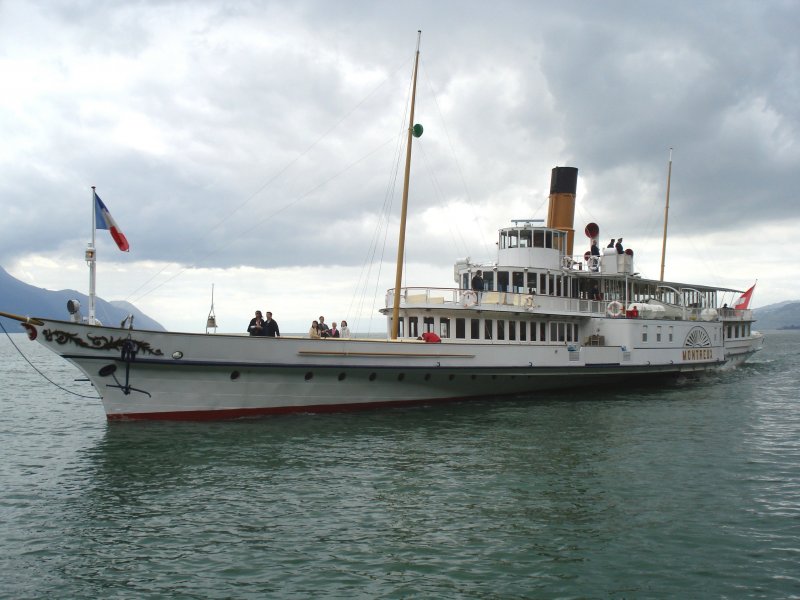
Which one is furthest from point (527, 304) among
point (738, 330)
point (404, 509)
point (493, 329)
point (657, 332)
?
point (738, 330)

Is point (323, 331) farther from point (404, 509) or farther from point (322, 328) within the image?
point (404, 509)

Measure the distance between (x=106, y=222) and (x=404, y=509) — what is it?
1218 cm

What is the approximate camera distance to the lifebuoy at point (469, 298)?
23641 mm

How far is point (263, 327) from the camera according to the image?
2056cm

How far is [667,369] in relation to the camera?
98.1 feet

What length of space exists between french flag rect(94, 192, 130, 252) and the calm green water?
17.7 feet

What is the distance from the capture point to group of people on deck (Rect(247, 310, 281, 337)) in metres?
20.5

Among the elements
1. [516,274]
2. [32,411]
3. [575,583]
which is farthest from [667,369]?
[32,411]

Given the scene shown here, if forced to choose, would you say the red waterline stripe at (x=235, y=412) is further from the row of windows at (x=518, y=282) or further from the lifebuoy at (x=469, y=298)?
the row of windows at (x=518, y=282)

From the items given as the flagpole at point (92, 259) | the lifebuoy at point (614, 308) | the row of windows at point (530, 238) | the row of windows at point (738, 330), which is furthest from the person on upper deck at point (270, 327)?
the row of windows at point (738, 330)

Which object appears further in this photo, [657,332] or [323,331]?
[657,332]

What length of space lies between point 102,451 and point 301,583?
33.6 ft

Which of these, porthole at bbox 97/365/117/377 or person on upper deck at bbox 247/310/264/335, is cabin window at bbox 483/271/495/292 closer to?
person on upper deck at bbox 247/310/264/335

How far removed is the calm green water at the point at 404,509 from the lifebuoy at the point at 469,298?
516 centimetres
